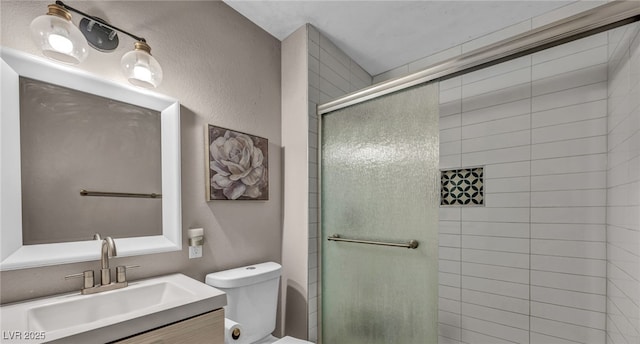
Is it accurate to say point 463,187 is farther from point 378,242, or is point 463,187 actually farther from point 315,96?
point 315,96

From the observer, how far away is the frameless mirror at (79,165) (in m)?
0.95

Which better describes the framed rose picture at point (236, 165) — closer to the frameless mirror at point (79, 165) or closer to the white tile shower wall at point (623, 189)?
the frameless mirror at point (79, 165)

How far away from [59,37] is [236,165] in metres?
0.91

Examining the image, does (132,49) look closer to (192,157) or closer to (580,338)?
(192,157)

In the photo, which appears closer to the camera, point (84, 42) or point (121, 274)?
point (84, 42)

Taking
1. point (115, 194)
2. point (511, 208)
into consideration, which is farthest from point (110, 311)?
point (511, 208)

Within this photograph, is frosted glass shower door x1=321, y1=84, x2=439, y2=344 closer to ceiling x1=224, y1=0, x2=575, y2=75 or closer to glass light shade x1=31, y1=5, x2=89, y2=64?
ceiling x1=224, y1=0, x2=575, y2=75

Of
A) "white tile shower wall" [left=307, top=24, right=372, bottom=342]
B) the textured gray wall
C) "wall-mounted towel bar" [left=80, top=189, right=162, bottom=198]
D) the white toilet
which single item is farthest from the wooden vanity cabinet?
"white tile shower wall" [left=307, top=24, right=372, bottom=342]

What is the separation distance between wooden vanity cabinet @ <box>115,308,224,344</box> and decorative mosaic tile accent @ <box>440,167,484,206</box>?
175 cm

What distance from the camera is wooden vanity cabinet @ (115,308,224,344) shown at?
88 centimetres

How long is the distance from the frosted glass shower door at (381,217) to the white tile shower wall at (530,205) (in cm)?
82

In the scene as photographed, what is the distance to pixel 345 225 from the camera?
68.6 inches

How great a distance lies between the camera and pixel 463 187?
204 centimetres

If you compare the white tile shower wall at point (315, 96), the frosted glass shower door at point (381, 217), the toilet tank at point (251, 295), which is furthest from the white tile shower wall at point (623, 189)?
the toilet tank at point (251, 295)
